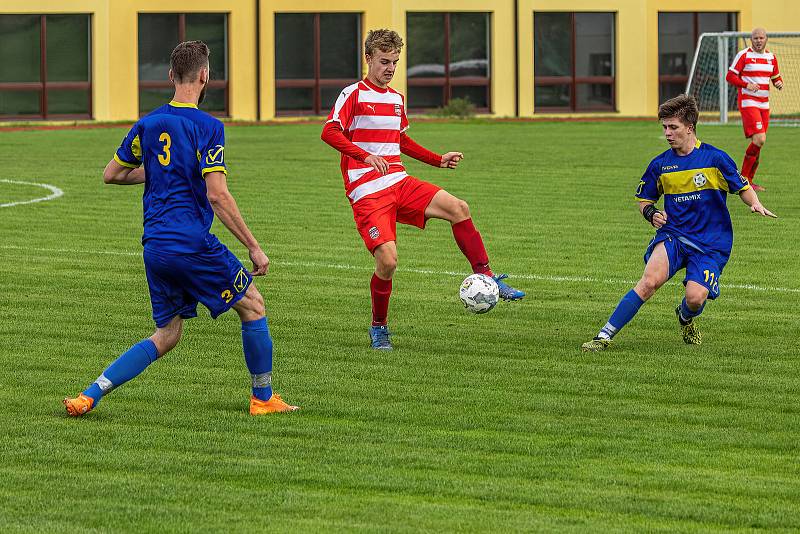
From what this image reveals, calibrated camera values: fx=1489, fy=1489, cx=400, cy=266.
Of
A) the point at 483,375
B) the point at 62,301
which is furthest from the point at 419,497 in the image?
the point at 62,301

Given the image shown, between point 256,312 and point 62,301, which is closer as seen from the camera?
point 256,312

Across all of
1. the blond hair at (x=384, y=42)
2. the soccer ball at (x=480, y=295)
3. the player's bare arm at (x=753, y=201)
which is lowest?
the soccer ball at (x=480, y=295)

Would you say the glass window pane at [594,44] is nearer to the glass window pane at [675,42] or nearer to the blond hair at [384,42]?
the glass window pane at [675,42]

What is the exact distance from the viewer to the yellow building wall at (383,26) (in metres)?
40.5

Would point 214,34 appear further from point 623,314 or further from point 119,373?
point 119,373

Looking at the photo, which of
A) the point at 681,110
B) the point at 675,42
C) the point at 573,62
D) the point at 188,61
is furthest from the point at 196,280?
the point at 675,42

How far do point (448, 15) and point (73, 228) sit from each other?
28.1 metres

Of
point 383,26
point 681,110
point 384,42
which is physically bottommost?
point 681,110

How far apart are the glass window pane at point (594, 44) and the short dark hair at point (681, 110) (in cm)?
3552

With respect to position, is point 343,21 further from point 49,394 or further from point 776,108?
point 49,394

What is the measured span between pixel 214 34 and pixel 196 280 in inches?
1384

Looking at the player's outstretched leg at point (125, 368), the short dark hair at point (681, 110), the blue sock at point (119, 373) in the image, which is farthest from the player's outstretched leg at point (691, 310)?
the blue sock at point (119, 373)

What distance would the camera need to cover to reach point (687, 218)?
9625mm

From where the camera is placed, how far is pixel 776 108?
4125cm
